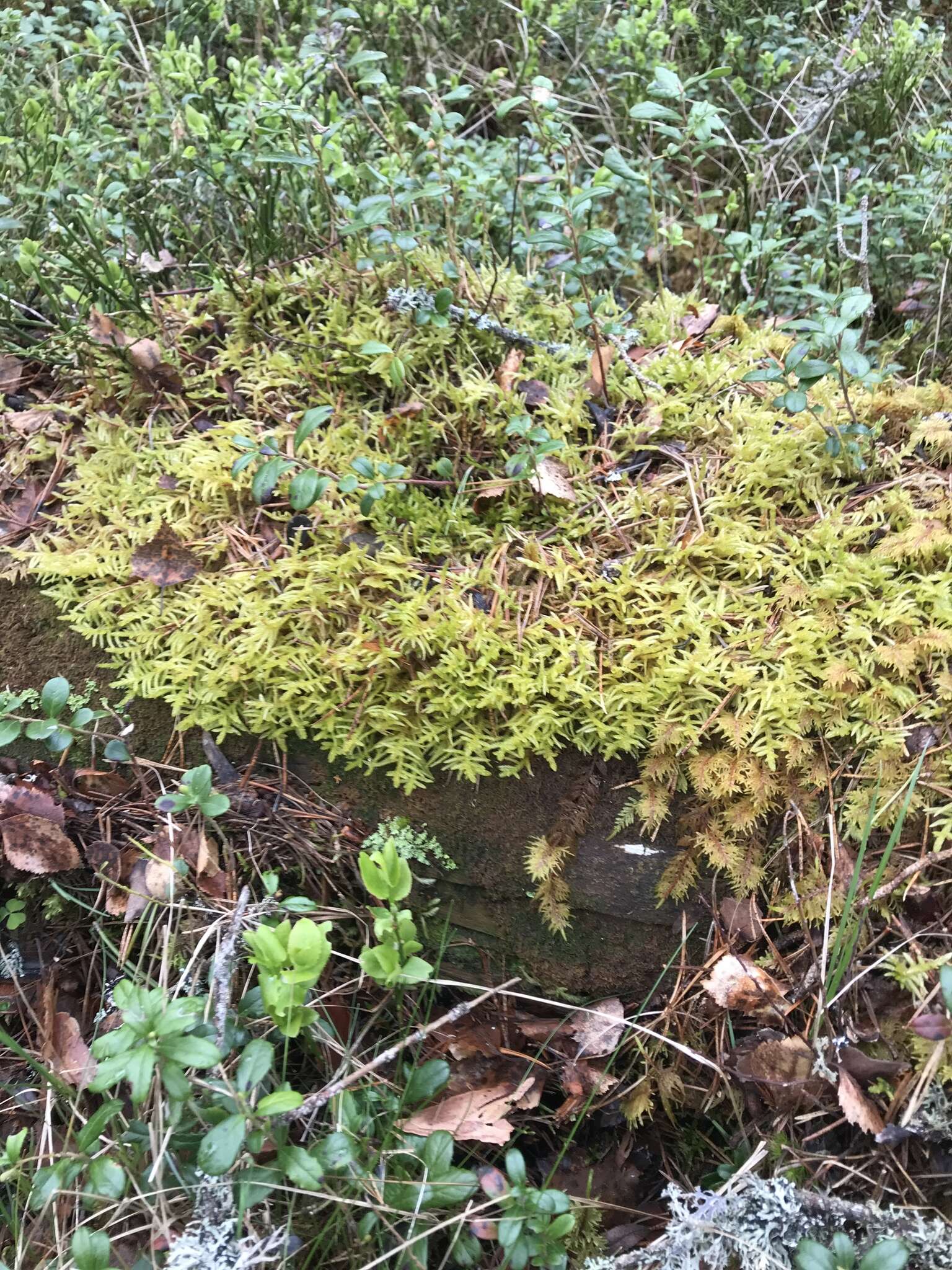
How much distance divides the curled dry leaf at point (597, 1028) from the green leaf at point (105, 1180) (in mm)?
1139

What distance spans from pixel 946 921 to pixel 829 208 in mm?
3224

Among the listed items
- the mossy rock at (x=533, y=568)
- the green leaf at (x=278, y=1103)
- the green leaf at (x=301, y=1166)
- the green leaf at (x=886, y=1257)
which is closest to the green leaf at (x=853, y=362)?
the mossy rock at (x=533, y=568)

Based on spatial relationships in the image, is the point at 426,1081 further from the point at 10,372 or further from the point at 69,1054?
the point at 10,372

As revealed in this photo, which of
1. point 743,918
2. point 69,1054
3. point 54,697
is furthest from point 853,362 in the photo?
point 69,1054

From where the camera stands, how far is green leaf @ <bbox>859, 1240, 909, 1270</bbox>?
63.1 inches

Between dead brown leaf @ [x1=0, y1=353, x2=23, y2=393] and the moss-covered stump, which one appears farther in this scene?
dead brown leaf @ [x1=0, y1=353, x2=23, y2=393]

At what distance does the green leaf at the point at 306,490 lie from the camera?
226 centimetres

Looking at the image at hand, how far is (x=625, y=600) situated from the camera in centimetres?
225

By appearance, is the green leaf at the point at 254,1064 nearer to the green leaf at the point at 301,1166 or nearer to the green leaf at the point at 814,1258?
the green leaf at the point at 301,1166

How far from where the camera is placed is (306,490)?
226 cm

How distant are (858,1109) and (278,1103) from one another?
51.0 inches

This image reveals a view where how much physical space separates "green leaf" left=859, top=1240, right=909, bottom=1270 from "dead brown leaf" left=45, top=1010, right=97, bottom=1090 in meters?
1.87

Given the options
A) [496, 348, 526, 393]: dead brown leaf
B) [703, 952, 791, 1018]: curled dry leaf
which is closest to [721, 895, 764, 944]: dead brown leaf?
[703, 952, 791, 1018]: curled dry leaf

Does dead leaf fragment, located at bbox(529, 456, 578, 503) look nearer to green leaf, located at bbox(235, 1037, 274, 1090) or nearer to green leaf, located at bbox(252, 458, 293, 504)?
green leaf, located at bbox(252, 458, 293, 504)
